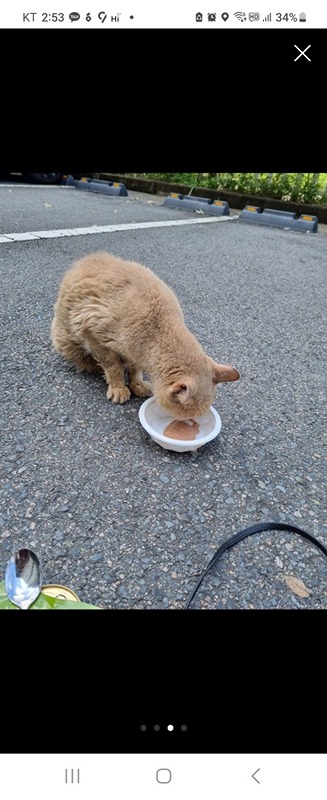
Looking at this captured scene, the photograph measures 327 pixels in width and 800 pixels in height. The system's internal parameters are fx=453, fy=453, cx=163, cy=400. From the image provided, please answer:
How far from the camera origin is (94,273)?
2.69 metres

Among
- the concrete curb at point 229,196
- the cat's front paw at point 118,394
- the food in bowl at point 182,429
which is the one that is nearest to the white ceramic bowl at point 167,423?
the food in bowl at point 182,429

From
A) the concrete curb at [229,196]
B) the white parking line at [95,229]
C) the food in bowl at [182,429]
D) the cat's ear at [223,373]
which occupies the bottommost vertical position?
the food in bowl at [182,429]

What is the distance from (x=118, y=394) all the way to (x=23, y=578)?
1333 millimetres

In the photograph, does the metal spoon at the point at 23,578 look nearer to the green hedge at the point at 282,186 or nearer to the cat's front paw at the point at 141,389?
the cat's front paw at the point at 141,389

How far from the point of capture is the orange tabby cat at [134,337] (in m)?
2.29

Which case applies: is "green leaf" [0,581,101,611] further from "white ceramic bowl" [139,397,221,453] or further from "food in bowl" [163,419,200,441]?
"food in bowl" [163,419,200,441]

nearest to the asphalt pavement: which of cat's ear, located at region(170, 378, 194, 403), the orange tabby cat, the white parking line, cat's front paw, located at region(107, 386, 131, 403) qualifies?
cat's front paw, located at region(107, 386, 131, 403)

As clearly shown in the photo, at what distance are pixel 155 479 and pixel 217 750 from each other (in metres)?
1.23

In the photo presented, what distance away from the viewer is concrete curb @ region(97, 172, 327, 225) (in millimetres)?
9656

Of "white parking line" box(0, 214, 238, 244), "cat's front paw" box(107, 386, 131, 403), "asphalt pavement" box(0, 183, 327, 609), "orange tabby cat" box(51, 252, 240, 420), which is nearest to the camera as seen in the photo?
"asphalt pavement" box(0, 183, 327, 609)

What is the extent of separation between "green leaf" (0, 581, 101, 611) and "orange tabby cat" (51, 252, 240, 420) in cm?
106

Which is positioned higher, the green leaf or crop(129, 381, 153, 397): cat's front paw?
crop(129, 381, 153, 397): cat's front paw

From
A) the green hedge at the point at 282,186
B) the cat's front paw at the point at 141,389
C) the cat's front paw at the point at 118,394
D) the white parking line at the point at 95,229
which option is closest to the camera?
the cat's front paw at the point at 118,394

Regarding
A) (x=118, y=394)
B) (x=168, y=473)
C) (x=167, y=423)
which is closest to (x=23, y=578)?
(x=168, y=473)
